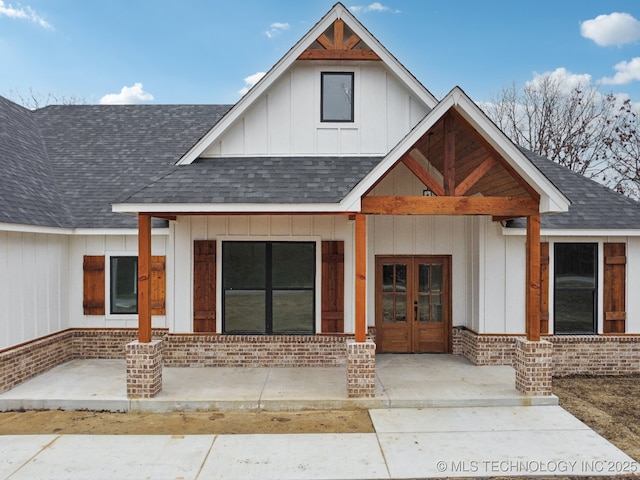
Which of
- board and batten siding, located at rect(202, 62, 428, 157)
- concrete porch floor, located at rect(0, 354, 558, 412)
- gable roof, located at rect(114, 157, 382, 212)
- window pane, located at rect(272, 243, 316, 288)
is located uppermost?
board and batten siding, located at rect(202, 62, 428, 157)

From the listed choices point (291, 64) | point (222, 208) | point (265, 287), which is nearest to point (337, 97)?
point (291, 64)

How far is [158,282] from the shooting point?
9.78m

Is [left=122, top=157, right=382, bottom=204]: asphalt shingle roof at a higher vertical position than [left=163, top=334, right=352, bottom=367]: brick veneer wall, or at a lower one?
higher

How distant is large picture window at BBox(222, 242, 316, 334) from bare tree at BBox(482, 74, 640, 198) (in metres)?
20.1

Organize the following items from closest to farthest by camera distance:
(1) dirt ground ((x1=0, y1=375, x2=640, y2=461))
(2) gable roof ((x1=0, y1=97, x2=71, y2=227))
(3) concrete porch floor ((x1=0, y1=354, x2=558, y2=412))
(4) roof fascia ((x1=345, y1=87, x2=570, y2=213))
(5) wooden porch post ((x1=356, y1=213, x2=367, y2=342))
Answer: (1) dirt ground ((x1=0, y1=375, x2=640, y2=461)), (4) roof fascia ((x1=345, y1=87, x2=570, y2=213)), (3) concrete porch floor ((x1=0, y1=354, x2=558, y2=412)), (5) wooden porch post ((x1=356, y1=213, x2=367, y2=342)), (2) gable roof ((x1=0, y1=97, x2=71, y2=227))

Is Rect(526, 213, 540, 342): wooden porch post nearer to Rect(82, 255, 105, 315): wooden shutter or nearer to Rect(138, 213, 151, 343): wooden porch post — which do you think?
Rect(138, 213, 151, 343): wooden porch post

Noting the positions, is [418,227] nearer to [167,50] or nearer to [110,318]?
[110,318]

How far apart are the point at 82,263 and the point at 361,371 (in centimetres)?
661

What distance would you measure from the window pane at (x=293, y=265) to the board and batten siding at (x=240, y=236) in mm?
155

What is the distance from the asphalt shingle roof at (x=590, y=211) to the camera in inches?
369

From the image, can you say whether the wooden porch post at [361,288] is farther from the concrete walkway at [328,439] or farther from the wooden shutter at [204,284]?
the wooden shutter at [204,284]

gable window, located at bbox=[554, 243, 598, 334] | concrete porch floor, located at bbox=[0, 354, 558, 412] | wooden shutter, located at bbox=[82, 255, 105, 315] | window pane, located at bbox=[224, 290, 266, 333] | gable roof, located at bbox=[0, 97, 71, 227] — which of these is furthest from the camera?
wooden shutter, located at bbox=[82, 255, 105, 315]

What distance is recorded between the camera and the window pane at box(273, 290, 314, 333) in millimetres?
9570

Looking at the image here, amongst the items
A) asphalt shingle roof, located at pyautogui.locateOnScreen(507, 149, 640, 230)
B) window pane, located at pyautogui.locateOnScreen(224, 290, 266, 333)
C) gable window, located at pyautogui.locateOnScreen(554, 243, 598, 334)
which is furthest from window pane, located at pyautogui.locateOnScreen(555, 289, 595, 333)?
window pane, located at pyautogui.locateOnScreen(224, 290, 266, 333)
